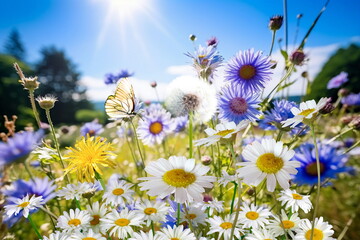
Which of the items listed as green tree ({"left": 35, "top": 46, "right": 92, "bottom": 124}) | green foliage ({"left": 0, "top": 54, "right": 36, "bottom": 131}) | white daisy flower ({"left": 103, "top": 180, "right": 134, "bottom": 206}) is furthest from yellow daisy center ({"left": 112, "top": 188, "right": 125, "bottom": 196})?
green tree ({"left": 35, "top": 46, "right": 92, "bottom": 124})

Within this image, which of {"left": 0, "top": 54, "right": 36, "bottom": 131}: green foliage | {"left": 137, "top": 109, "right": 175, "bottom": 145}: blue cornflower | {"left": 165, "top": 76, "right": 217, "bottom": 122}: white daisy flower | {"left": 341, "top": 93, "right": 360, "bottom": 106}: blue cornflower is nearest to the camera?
{"left": 165, "top": 76, "right": 217, "bottom": 122}: white daisy flower

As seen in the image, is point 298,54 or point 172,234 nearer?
point 172,234

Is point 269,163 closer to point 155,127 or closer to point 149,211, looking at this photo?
point 149,211

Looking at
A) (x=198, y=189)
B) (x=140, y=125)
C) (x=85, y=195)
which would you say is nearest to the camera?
(x=198, y=189)

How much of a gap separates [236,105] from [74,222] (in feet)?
1.34

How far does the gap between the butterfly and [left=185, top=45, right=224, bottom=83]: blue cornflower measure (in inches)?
6.6

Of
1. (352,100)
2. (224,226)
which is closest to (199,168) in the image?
(224,226)

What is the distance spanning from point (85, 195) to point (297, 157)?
0.49 meters

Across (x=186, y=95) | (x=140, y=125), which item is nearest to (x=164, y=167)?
(x=186, y=95)

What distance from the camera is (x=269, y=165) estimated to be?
43cm

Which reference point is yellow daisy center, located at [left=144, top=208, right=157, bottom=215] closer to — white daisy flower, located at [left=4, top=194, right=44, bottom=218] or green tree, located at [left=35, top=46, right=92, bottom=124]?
white daisy flower, located at [left=4, top=194, right=44, bottom=218]

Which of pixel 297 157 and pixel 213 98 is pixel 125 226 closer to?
pixel 213 98

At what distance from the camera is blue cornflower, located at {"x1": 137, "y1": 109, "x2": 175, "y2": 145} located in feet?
3.51

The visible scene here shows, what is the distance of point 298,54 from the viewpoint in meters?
0.76
